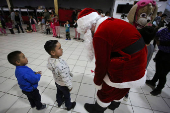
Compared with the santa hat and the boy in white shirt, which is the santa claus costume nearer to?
the santa hat

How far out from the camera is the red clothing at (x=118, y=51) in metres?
0.70

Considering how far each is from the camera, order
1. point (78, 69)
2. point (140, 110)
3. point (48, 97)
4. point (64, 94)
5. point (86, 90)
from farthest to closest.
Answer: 1. point (78, 69)
2. point (86, 90)
3. point (48, 97)
4. point (140, 110)
5. point (64, 94)

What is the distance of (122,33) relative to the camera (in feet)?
2.31

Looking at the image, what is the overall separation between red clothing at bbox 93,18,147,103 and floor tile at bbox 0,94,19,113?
1.76 meters

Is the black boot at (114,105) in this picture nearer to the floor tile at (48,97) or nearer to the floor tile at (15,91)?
the floor tile at (48,97)

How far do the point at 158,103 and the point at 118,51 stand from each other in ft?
5.80

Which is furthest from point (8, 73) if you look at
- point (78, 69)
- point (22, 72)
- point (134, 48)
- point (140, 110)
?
point (140, 110)

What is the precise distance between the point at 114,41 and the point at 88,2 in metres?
11.2

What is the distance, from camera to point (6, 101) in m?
1.54

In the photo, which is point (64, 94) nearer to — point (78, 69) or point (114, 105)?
point (114, 105)

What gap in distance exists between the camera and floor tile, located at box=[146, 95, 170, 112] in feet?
5.09

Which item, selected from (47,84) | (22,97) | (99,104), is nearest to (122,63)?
(99,104)

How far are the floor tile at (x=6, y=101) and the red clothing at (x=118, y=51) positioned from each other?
5.76ft

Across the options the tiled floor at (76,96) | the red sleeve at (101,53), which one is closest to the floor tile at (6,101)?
the tiled floor at (76,96)
